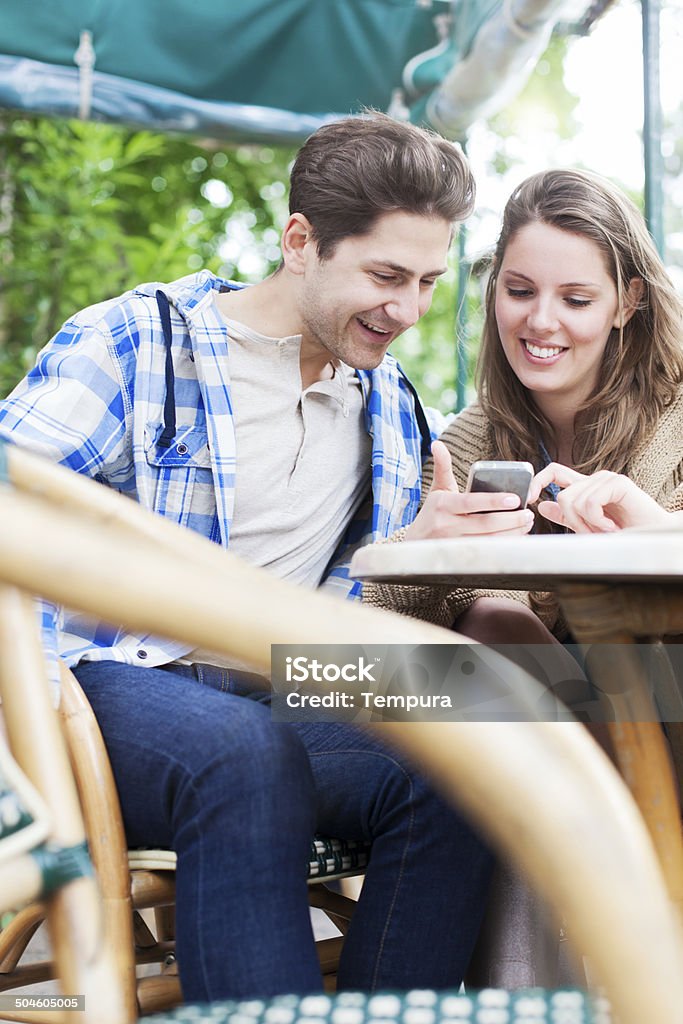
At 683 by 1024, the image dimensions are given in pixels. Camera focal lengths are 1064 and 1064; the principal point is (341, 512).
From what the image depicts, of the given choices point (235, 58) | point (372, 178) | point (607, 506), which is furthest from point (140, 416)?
point (235, 58)

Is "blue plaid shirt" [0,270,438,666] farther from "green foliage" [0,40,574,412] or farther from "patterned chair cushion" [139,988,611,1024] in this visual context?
"green foliage" [0,40,574,412]

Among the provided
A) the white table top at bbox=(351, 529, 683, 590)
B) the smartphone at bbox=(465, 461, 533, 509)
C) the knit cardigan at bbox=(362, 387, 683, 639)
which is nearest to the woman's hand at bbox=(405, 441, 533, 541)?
the smartphone at bbox=(465, 461, 533, 509)

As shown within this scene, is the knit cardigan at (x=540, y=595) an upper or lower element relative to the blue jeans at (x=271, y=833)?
upper

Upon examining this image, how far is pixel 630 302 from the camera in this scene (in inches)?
73.2

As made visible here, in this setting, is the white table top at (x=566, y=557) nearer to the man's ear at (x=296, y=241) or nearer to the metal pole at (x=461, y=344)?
the man's ear at (x=296, y=241)

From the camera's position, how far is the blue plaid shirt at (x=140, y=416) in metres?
1.48

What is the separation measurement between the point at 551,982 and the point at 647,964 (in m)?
1.04

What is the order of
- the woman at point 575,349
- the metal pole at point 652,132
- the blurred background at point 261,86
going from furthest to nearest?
the blurred background at point 261,86 → the metal pole at point 652,132 → the woman at point 575,349

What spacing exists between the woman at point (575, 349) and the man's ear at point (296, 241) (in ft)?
1.17

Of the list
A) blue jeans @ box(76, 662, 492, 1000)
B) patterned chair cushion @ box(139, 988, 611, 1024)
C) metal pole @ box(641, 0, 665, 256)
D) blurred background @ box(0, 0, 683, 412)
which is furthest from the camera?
blurred background @ box(0, 0, 683, 412)

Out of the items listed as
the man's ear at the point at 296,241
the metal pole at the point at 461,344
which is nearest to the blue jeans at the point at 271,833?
the man's ear at the point at 296,241

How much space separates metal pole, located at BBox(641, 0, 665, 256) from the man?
2.21 feet

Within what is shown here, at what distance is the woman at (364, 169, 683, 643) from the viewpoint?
1764 mm

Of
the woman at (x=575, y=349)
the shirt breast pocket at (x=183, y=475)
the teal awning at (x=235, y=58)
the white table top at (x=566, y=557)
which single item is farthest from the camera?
the teal awning at (x=235, y=58)
